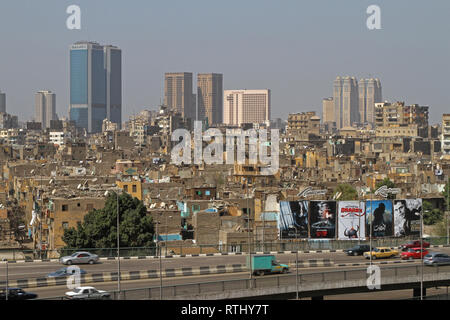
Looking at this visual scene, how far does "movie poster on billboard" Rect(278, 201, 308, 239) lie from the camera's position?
33.9 metres

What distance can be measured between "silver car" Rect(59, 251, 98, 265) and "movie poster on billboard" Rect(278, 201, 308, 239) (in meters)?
11.4

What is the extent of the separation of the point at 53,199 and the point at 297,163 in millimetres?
47923

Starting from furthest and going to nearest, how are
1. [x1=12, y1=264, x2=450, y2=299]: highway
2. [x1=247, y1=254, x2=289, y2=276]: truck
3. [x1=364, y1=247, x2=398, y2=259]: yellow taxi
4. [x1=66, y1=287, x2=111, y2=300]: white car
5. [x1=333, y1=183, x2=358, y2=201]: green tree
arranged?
[x1=333, y1=183, x2=358, y2=201]: green tree < [x1=364, y1=247, x2=398, y2=259]: yellow taxi < [x1=247, y1=254, x2=289, y2=276]: truck < [x1=12, y1=264, x2=450, y2=299]: highway < [x1=66, y1=287, x2=111, y2=300]: white car

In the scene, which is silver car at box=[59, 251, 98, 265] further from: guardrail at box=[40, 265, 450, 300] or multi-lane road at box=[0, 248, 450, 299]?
guardrail at box=[40, 265, 450, 300]

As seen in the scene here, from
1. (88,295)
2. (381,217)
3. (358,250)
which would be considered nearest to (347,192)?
(381,217)

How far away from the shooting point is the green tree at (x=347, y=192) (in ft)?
140

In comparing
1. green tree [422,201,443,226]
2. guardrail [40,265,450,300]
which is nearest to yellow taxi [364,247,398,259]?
guardrail [40,265,450,300]

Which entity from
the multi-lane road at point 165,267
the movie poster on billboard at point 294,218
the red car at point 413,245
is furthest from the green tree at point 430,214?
the multi-lane road at point 165,267

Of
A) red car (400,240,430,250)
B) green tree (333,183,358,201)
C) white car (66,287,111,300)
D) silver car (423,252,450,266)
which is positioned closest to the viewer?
white car (66,287,111,300)

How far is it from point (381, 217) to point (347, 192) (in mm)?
10517

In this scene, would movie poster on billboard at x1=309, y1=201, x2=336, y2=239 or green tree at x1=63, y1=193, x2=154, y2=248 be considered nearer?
green tree at x1=63, y1=193, x2=154, y2=248
